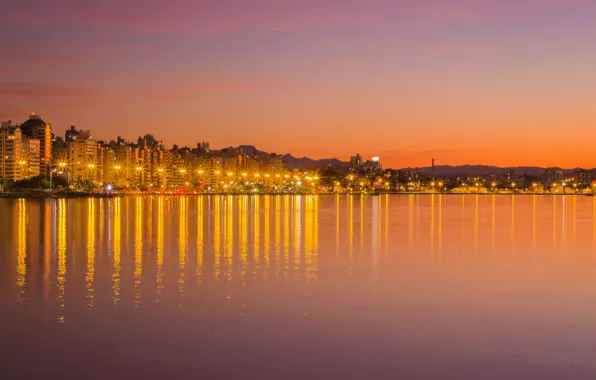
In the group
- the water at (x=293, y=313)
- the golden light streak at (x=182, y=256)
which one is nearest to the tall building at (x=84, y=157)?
the golden light streak at (x=182, y=256)

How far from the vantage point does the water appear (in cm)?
956

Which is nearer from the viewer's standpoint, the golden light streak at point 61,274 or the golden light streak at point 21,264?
the golden light streak at point 61,274

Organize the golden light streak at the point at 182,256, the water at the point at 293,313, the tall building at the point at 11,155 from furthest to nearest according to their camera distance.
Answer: the tall building at the point at 11,155 → the golden light streak at the point at 182,256 → the water at the point at 293,313

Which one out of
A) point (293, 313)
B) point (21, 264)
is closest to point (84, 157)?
point (21, 264)

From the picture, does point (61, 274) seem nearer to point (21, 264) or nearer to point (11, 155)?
point (21, 264)

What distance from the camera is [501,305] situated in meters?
13.9

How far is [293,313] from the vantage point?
1284cm

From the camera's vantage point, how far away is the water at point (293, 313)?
9562 mm

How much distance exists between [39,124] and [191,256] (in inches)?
6103

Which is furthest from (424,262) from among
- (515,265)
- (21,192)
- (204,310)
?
(21,192)

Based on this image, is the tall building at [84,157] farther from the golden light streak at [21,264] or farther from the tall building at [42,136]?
the golden light streak at [21,264]

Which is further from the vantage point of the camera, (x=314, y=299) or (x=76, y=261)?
(x=76, y=261)

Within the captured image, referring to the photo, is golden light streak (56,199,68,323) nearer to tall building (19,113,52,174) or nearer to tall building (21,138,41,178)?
tall building (21,138,41,178)

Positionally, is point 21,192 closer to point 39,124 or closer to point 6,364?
point 39,124
